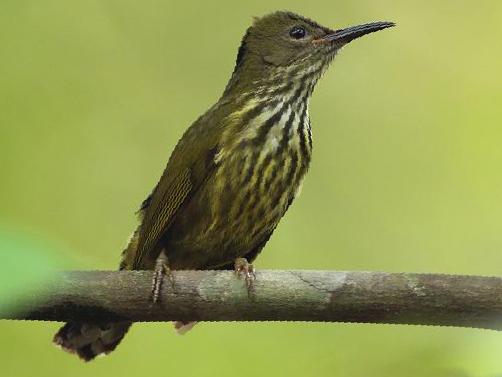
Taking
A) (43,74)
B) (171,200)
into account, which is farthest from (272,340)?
(43,74)

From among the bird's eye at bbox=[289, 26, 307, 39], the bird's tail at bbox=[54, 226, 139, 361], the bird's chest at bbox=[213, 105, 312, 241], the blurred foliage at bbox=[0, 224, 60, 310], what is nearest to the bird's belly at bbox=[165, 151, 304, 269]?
the bird's chest at bbox=[213, 105, 312, 241]

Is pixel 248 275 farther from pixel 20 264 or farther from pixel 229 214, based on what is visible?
pixel 20 264

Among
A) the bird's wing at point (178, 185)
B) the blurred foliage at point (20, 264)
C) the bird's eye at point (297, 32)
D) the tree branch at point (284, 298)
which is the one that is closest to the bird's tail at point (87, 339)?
the bird's wing at point (178, 185)

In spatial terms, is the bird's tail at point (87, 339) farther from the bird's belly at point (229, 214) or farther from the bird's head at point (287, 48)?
the bird's head at point (287, 48)

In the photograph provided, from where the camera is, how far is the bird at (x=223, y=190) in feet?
11.1

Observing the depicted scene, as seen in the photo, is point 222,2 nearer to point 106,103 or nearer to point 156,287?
point 106,103

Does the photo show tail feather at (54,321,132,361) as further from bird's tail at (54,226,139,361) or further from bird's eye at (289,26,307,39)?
bird's eye at (289,26,307,39)

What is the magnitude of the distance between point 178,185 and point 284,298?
116cm

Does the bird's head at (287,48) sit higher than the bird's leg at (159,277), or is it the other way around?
the bird's head at (287,48)

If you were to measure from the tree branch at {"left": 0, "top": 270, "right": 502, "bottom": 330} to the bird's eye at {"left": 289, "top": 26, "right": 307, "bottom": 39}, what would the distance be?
1.59m

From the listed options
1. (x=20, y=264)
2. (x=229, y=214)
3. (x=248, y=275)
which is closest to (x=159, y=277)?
(x=248, y=275)

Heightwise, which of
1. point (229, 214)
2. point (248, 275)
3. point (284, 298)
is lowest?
point (284, 298)

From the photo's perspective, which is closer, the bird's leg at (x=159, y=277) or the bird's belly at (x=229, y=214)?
the bird's leg at (x=159, y=277)

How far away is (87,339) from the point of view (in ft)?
11.2
